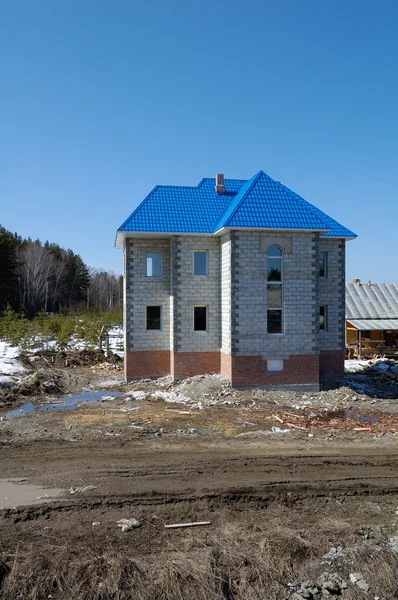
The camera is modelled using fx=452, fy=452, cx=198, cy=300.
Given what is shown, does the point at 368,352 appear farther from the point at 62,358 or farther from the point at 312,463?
the point at 312,463

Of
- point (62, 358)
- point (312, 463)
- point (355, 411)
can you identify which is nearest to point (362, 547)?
point (312, 463)

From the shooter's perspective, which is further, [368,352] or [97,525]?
[368,352]

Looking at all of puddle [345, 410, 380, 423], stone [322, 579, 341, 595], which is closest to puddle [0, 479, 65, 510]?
stone [322, 579, 341, 595]

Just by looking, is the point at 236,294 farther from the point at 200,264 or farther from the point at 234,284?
the point at 200,264

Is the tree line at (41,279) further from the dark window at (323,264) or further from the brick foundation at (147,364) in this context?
the dark window at (323,264)

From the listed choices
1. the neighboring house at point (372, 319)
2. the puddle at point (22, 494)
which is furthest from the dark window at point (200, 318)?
the neighboring house at point (372, 319)

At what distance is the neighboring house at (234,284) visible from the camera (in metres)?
17.0

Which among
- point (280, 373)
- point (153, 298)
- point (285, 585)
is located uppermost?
point (153, 298)

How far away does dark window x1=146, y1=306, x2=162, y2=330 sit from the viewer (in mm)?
19469

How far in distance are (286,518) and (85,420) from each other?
784 cm

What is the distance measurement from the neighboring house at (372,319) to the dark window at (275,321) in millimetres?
11723

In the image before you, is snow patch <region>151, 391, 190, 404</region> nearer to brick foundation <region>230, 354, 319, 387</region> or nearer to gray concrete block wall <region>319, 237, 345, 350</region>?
brick foundation <region>230, 354, 319, 387</region>

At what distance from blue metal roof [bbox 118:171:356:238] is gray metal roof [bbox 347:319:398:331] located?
9.27m

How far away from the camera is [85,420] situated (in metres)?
13.4
